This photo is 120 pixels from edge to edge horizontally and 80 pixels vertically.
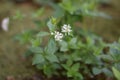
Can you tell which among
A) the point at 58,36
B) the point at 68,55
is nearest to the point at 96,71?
the point at 68,55

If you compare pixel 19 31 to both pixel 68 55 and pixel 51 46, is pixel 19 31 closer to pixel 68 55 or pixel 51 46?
pixel 68 55

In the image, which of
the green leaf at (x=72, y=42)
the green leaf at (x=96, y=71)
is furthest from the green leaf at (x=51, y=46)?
the green leaf at (x=96, y=71)

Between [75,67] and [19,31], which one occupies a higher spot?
[75,67]

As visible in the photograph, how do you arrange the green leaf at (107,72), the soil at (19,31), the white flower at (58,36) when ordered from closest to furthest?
the white flower at (58,36) → the green leaf at (107,72) → the soil at (19,31)

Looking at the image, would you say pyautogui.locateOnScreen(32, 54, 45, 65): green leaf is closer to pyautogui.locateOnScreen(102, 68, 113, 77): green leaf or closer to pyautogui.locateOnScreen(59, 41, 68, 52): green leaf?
pyautogui.locateOnScreen(59, 41, 68, 52): green leaf

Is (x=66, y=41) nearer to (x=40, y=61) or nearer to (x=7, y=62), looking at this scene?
(x=40, y=61)

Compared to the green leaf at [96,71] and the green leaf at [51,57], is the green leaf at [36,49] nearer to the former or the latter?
the green leaf at [51,57]

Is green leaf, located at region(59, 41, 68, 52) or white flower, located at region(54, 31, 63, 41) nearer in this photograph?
white flower, located at region(54, 31, 63, 41)

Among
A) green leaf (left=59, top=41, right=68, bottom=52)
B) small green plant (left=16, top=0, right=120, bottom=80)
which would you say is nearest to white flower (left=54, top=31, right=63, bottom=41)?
small green plant (left=16, top=0, right=120, bottom=80)
